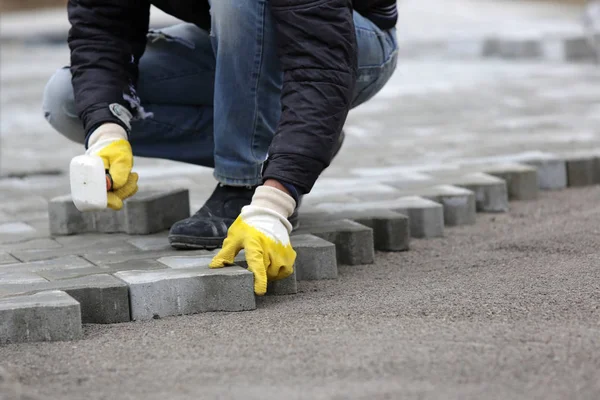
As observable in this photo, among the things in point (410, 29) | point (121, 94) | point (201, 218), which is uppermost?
point (410, 29)

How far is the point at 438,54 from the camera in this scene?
1118cm

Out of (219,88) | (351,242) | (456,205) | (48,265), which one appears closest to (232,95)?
(219,88)

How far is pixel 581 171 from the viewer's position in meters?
4.23

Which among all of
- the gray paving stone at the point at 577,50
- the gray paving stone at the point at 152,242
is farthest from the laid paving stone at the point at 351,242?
the gray paving stone at the point at 577,50

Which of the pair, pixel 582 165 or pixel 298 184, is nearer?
pixel 298 184

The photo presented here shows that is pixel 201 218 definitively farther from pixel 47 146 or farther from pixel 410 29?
pixel 410 29

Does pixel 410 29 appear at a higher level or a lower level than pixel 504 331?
higher

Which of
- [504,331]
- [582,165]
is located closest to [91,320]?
[504,331]

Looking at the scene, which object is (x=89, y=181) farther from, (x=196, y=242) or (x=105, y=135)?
(x=196, y=242)

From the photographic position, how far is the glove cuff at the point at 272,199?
8.00ft

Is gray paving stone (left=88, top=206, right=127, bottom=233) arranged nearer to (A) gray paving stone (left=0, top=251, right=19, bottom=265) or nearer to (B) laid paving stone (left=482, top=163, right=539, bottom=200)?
(A) gray paving stone (left=0, top=251, right=19, bottom=265)

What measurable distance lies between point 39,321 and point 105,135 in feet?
→ 2.23

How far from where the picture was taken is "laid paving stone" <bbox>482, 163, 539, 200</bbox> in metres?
4.00

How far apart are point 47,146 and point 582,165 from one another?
2.85m
